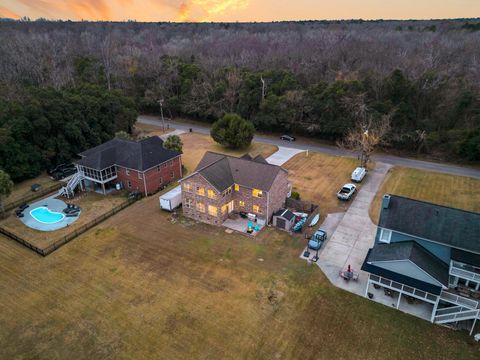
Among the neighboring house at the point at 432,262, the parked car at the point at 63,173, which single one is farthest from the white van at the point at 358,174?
the parked car at the point at 63,173

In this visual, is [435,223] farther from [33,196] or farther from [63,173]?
[63,173]

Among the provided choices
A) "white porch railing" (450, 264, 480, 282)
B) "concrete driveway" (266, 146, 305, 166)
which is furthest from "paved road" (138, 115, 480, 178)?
"white porch railing" (450, 264, 480, 282)

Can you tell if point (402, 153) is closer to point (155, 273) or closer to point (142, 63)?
point (155, 273)

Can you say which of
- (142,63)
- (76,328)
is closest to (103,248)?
(76,328)

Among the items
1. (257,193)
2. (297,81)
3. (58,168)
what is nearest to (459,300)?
(257,193)

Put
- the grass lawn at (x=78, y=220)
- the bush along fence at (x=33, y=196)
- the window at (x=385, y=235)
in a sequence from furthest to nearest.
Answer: the bush along fence at (x=33, y=196) → the grass lawn at (x=78, y=220) → the window at (x=385, y=235)

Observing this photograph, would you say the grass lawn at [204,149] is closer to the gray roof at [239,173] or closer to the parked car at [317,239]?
the gray roof at [239,173]

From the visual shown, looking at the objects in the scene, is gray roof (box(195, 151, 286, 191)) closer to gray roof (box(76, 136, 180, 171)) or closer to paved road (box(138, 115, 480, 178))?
gray roof (box(76, 136, 180, 171))
